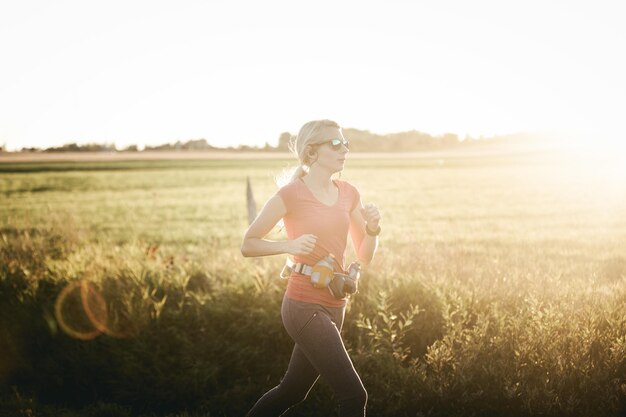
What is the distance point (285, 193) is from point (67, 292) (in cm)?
562

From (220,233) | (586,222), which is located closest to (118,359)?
(220,233)

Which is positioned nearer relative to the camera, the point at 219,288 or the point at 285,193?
the point at 285,193

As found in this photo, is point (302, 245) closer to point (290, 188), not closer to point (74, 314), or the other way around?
point (290, 188)

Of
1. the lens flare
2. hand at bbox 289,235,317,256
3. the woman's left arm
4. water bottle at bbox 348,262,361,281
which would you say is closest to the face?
the woman's left arm

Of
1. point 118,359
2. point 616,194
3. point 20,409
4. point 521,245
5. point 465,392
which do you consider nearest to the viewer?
point 465,392

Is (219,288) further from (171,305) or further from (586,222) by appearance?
(586,222)

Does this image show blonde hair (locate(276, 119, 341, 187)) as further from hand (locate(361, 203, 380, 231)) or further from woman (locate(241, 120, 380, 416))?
hand (locate(361, 203, 380, 231))

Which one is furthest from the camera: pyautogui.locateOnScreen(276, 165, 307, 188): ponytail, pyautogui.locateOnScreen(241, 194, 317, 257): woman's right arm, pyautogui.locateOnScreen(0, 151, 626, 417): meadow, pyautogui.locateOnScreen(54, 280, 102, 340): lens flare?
pyautogui.locateOnScreen(54, 280, 102, 340): lens flare

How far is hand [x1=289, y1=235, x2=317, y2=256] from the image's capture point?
137 inches

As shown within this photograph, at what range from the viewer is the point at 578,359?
4930 mm

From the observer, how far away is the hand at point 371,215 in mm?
3786

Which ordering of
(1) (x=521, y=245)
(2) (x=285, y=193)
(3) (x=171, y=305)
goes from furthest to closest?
(1) (x=521, y=245)
(3) (x=171, y=305)
(2) (x=285, y=193)

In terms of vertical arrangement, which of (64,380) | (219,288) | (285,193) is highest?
(285,193)

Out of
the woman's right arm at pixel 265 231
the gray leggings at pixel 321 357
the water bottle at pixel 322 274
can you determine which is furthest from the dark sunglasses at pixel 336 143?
the gray leggings at pixel 321 357
